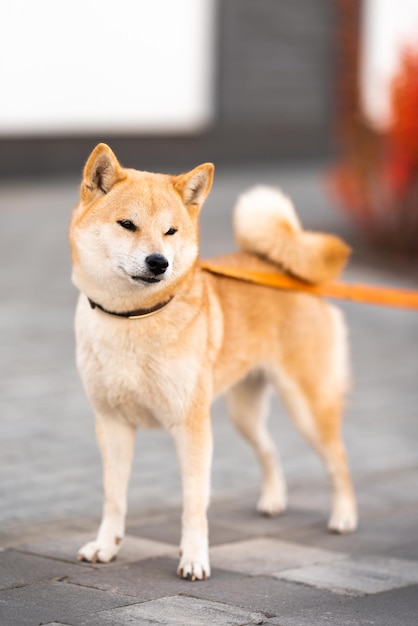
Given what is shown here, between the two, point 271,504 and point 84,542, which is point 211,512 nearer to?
point 271,504

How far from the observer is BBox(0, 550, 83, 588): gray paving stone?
4113mm

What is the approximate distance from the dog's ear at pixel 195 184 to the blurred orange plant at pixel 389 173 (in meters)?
8.24

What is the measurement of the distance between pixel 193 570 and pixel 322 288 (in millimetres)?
1665

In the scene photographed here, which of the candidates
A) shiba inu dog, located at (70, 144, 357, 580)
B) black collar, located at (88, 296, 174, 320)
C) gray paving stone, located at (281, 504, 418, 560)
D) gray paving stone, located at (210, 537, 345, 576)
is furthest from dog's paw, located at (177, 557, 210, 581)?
black collar, located at (88, 296, 174, 320)

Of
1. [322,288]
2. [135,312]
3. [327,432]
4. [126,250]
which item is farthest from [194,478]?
[322,288]

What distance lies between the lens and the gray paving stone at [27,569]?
4113 millimetres

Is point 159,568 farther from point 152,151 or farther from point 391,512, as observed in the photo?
point 152,151

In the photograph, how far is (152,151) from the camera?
17328 mm

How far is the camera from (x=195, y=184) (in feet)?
14.4

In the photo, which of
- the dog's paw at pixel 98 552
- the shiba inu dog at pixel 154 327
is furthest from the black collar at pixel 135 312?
the dog's paw at pixel 98 552

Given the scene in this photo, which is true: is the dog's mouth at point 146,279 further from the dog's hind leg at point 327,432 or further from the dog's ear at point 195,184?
the dog's hind leg at point 327,432

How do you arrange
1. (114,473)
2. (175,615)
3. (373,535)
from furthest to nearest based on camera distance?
(373,535), (114,473), (175,615)

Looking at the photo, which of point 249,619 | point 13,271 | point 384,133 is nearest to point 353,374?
point 13,271

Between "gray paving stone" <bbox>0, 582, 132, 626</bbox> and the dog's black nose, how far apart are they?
1147 millimetres
